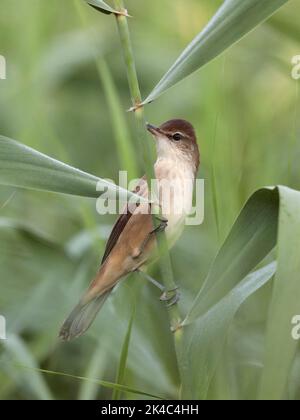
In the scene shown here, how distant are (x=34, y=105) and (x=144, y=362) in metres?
1.13

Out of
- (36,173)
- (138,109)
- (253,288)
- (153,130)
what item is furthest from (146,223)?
(36,173)

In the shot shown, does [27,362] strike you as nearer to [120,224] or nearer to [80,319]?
[80,319]

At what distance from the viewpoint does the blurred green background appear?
2850mm

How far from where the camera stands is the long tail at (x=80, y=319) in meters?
2.58

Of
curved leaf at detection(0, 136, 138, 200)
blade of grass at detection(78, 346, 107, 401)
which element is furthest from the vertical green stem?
blade of grass at detection(78, 346, 107, 401)

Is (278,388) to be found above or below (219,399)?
below

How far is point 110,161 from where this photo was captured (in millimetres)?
4445

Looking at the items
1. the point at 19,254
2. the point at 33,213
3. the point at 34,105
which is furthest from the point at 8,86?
the point at 19,254

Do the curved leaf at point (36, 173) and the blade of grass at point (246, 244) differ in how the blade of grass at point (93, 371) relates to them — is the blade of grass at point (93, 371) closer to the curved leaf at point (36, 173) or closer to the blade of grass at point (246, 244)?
the blade of grass at point (246, 244)

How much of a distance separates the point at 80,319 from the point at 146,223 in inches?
15.7

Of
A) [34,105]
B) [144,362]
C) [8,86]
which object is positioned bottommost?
[144,362]

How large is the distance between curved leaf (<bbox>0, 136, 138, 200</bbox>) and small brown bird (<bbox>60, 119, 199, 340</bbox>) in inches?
31.6

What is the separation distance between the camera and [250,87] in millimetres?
4316
